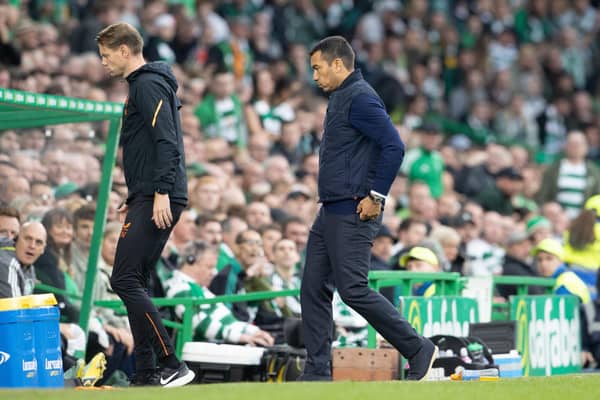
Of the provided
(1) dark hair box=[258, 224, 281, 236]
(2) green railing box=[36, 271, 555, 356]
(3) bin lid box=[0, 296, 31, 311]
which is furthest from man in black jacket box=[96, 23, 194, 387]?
(1) dark hair box=[258, 224, 281, 236]

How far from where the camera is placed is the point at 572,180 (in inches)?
744

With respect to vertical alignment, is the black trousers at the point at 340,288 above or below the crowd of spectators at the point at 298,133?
below

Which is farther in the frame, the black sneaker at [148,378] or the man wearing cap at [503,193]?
the man wearing cap at [503,193]

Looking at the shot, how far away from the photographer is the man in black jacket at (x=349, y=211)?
8461mm

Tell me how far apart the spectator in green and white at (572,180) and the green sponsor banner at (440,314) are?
26.4ft

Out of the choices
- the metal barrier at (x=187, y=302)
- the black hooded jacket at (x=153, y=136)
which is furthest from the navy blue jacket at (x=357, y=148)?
the metal barrier at (x=187, y=302)

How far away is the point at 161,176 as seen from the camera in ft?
26.9

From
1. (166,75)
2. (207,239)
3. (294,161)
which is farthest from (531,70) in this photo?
(166,75)

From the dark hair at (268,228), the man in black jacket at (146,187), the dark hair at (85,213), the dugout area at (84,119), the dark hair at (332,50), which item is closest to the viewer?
the man in black jacket at (146,187)

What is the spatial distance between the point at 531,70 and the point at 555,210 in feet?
22.3

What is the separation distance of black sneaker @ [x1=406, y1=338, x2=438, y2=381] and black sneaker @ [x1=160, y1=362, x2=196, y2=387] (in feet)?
4.57

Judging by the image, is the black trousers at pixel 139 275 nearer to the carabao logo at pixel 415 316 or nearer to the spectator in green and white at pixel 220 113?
the carabao logo at pixel 415 316

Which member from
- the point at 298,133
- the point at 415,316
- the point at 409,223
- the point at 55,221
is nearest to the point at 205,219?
the point at 55,221

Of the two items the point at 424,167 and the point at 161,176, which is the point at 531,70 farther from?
the point at 161,176
